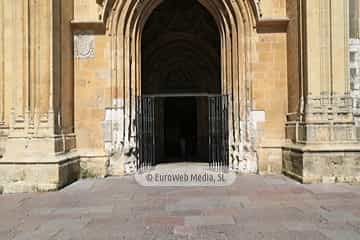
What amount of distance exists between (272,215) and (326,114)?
11.8 feet

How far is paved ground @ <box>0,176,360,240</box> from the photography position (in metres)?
5.51

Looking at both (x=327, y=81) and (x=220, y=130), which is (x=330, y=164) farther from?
(x=220, y=130)

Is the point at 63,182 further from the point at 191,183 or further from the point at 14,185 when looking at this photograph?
the point at 191,183

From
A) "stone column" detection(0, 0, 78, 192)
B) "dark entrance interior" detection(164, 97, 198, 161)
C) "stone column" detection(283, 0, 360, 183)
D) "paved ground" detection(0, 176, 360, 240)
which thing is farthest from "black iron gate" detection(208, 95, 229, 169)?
"dark entrance interior" detection(164, 97, 198, 161)

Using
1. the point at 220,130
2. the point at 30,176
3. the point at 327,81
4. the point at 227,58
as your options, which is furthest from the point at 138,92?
the point at 327,81

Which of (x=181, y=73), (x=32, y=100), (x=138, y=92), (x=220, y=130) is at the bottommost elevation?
(x=220, y=130)

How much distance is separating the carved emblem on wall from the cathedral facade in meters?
Result: 0.02

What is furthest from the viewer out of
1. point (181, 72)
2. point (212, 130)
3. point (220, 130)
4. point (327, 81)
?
point (181, 72)

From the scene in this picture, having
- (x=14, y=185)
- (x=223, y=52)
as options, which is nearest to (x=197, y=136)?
(x=223, y=52)

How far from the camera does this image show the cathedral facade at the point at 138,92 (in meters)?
9.10

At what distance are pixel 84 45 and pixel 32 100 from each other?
7.38 feet

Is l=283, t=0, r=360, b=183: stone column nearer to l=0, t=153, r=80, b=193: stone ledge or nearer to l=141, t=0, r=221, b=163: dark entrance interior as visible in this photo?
l=0, t=153, r=80, b=193: stone ledge

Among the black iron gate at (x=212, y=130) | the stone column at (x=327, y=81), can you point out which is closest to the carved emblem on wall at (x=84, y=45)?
the black iron gate at (x=212, y=130)

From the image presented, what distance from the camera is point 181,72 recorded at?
719 inches
